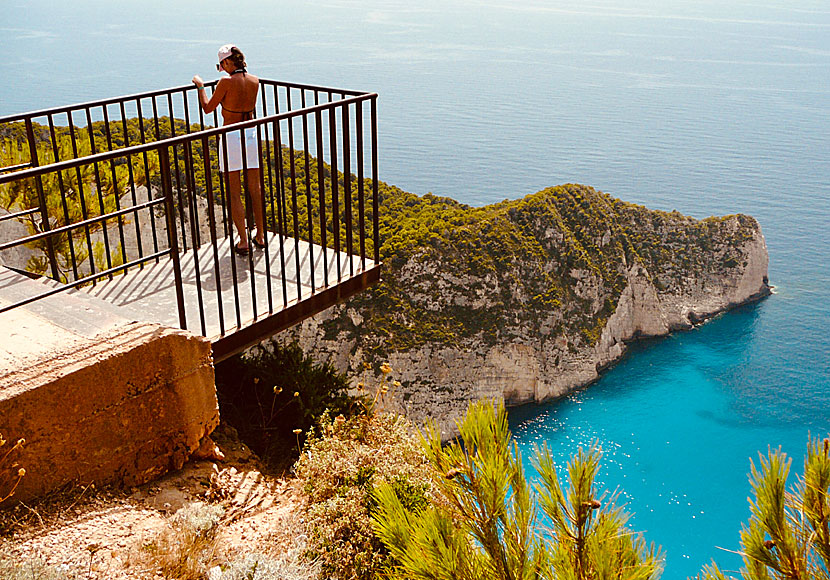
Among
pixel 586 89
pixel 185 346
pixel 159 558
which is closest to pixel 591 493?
pixel 159 558

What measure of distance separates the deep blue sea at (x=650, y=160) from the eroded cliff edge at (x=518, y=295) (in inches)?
103

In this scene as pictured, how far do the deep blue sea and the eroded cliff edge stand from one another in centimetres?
263

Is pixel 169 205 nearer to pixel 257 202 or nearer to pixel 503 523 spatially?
pixel 257 202

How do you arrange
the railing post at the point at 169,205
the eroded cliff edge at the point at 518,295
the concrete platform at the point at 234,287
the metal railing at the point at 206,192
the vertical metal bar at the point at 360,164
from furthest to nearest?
the eroded cliff edge at the point at 518,295 → the vertical metal bar at the point at 360,164 → the concrete platform at the point at 234,287 → the metal railing at the point at 206,192 → the railing post at the point at 169,205

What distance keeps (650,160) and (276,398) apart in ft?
375

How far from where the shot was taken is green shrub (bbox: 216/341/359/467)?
5.34 meters

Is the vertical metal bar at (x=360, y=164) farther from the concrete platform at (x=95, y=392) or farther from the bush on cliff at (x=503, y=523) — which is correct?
the bush on cliff at (x=503, y=523)

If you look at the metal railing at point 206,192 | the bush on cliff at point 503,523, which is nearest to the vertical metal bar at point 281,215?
the metal railing at point 206,192

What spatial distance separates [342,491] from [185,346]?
123cm

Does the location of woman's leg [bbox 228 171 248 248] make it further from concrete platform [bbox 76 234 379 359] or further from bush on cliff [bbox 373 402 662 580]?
bush on cliff [bbox 373 402 662 580]

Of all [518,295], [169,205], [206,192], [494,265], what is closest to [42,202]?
[169,205]

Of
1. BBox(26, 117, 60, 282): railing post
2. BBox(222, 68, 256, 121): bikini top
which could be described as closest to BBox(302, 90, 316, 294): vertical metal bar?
BBox(222, 68, 256, 121): bikini top

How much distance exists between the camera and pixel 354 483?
4.25 m

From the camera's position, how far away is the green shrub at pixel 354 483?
3736mm
